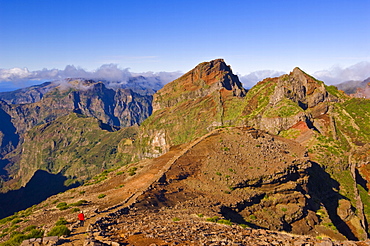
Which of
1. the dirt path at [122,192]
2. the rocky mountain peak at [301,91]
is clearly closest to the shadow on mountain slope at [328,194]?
the dirt path at [122,192]

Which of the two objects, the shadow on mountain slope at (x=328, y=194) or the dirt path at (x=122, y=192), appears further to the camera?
the shadow on mountain slope at (x=328, y=194)

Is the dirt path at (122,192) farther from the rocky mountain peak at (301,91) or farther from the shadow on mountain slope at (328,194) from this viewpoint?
the rocky mountain peak at (301,91)

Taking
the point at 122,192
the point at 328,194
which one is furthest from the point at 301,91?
the point at 122,192

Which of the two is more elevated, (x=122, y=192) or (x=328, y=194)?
(x=122, y=192)

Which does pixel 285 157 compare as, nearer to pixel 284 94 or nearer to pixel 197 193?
pixel 197 193

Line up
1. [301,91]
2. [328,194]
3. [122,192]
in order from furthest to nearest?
1. [301,91]
2. [328,194]
3. [122,192]

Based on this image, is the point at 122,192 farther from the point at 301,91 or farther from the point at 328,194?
the point at 301,91

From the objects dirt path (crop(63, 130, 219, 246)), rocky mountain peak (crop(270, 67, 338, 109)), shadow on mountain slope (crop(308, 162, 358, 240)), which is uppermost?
rocky mountain peak (crop(270, 67, 338, 109))

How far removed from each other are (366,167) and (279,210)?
62.9 m

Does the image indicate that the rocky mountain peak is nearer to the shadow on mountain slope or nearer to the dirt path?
the shadow on mountain slope

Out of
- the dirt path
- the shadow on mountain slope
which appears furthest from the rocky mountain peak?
the dirt path

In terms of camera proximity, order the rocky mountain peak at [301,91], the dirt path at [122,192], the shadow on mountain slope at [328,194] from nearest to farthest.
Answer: the dirt path at [122,192] → the shadow on mountain slope at [328,194] → the rocky mountain peak at [301,91]

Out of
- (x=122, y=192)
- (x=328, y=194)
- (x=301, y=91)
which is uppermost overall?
(x=301, y=91)

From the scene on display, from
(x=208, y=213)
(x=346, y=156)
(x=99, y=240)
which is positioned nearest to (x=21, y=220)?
(x=99, y=240)
